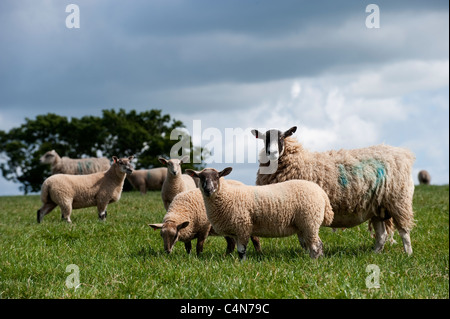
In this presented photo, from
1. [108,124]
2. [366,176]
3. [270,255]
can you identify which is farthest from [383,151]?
[108,124]

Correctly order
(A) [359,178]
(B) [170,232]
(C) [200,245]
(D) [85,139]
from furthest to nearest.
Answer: (D) [85,139] → (A) [359,178] → (C) [200,245] → (B) [170,232]

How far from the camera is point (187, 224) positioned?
748 cm

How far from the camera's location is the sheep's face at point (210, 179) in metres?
6.69

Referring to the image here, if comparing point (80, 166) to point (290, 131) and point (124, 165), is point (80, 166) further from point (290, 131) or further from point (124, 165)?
point (290, 131)

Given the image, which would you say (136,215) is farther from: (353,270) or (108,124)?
(108,124)

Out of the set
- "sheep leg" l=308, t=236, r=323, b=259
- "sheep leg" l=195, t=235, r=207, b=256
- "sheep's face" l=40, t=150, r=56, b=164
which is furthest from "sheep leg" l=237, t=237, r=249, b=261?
"sheep's face" l=40, t=150, r=56, b=164

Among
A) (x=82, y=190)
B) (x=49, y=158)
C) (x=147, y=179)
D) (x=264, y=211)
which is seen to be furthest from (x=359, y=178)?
(x=49, y=158)

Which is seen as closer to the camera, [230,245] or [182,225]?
[182,225]

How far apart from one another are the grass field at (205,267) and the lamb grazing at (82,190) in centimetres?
196

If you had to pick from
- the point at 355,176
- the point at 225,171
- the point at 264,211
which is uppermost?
the point at 225,171

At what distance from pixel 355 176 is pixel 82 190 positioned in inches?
300

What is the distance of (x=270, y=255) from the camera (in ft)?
24.2
